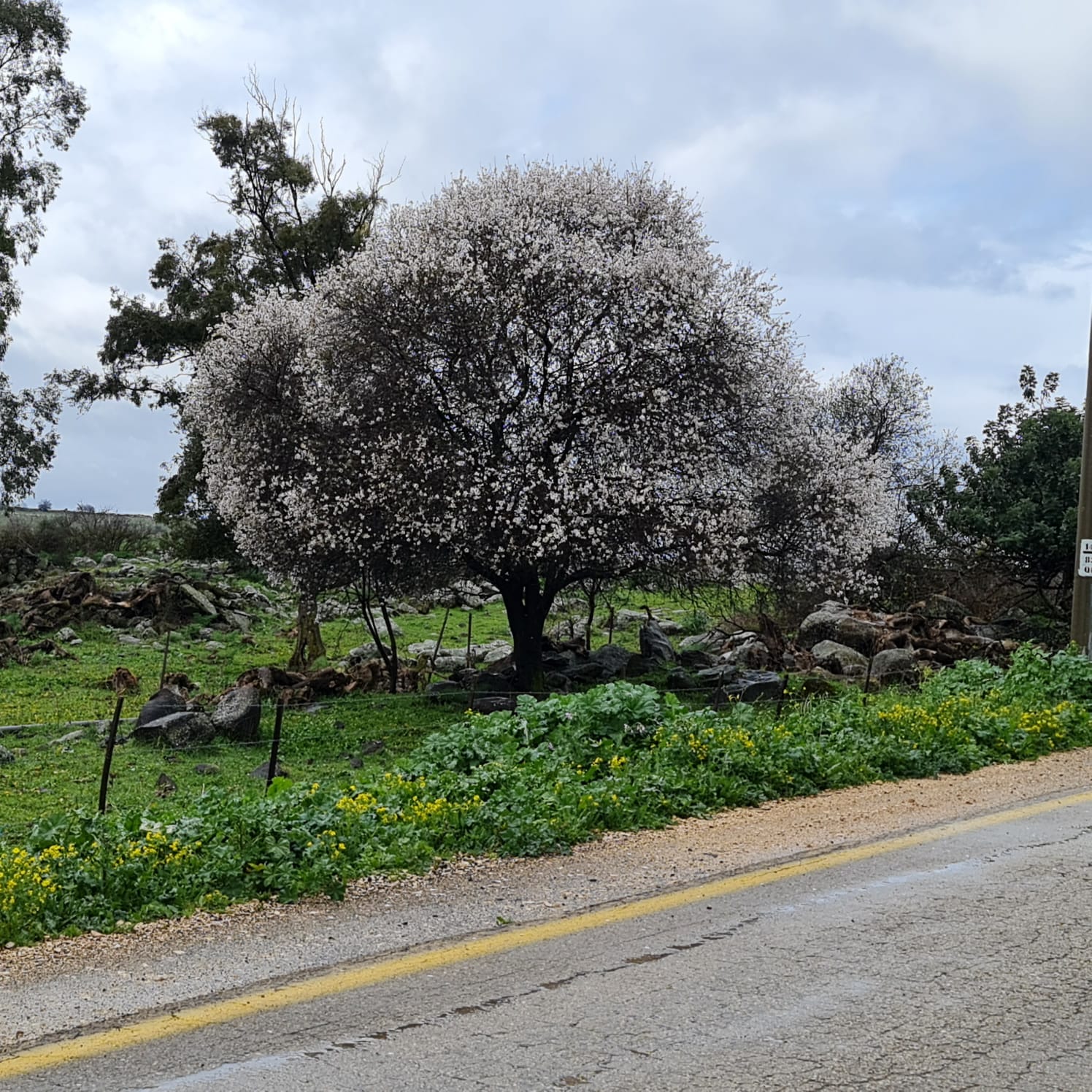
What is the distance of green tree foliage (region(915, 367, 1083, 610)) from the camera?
26.9 meters

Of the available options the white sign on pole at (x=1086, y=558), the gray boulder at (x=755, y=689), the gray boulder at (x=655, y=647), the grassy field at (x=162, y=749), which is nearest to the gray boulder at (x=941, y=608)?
the grassy field at (x=162, y=749)

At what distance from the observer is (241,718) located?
1647 centimetres

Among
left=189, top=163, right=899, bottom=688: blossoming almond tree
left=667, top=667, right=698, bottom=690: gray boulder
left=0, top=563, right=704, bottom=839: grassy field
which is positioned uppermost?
left=189, top=163, right=899, bottom=688: blossoming almond tree

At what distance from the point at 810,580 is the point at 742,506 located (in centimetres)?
270

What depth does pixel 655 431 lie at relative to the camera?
63.7 feet

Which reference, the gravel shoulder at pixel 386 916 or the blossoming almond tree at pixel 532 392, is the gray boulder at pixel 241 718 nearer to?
the blossoming almond tree at pixel 532 392

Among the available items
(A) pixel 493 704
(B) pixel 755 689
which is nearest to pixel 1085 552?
(B) pixel 755 689

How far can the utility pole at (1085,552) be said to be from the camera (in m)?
14.9

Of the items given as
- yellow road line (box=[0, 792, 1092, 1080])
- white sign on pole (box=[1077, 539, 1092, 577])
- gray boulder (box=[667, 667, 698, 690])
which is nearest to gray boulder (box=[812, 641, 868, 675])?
gray boulder (box=[667, 667, 698, 690])

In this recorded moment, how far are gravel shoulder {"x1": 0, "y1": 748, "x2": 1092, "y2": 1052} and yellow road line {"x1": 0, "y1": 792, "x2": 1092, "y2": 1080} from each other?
11 cm

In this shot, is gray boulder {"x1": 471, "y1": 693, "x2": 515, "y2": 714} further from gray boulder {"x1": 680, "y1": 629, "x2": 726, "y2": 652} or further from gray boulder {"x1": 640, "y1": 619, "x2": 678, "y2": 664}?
gray boulder {"x1": 680, "y1": 629, "x2": 726, "y2": 652}

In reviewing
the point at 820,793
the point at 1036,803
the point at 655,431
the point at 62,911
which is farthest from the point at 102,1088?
the point at 655,431

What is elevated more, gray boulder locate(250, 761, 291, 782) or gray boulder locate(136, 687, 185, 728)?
gray boulder locate(136, 687, 185, 728)

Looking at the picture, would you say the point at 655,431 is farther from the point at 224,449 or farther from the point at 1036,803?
the point at 1036,803
